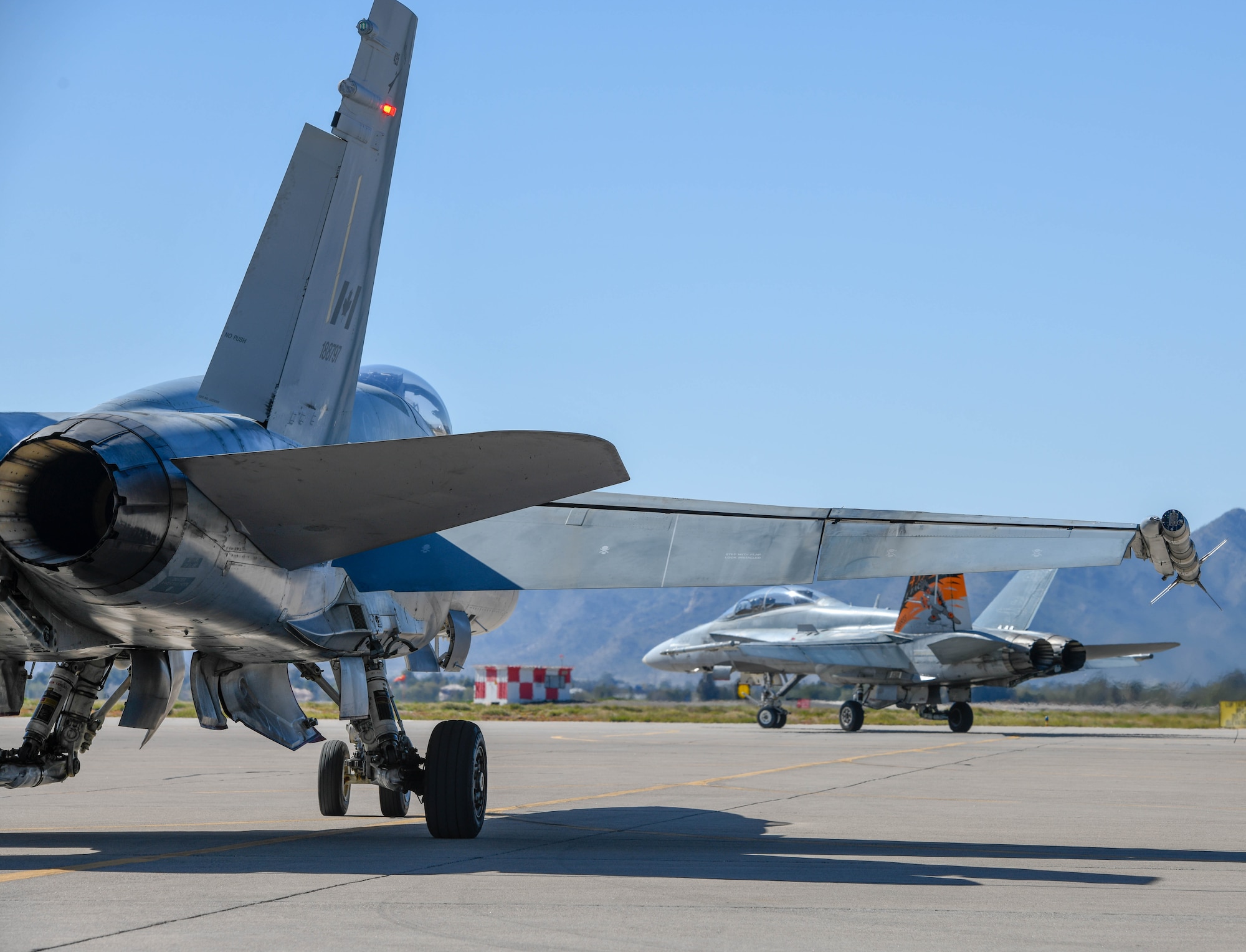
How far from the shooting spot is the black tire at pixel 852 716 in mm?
31781

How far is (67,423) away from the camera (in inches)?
240

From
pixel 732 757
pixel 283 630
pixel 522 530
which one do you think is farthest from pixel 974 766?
pixel 283 630

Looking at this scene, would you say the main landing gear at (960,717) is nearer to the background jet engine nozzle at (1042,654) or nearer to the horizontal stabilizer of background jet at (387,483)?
the background jet engine nozzle at (1042,654)

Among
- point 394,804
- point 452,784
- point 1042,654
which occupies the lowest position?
point 394,804

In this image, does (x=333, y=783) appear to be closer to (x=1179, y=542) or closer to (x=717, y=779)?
(x=717, y=779)

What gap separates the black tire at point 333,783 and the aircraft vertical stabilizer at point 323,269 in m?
3.35

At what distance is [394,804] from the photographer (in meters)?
10.0

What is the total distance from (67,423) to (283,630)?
6.06ft

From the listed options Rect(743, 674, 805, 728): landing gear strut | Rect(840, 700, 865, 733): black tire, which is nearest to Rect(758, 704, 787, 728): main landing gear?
Rect(743, 674, 805, 728): landing gear strut

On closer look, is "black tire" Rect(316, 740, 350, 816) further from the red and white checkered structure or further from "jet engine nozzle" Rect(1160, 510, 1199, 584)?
the red and white checkered structure

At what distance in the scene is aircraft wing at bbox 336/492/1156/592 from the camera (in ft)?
26.0

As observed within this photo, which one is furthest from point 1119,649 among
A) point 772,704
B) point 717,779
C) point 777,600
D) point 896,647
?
point 717,779

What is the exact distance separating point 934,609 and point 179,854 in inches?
1016

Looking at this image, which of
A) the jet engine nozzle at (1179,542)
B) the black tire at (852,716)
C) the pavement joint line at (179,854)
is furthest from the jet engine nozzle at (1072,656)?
the pavement joint line at (179,854)
